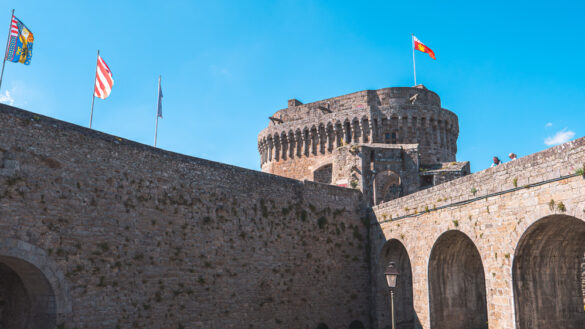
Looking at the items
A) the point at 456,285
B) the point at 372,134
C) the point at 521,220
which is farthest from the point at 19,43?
the point at 372,134

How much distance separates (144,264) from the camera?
13.8 m

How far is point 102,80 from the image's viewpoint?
1622cm

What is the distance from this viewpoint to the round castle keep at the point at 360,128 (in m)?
30.7

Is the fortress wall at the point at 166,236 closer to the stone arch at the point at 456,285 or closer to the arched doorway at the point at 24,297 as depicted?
the arched doorway at the point at 24,297

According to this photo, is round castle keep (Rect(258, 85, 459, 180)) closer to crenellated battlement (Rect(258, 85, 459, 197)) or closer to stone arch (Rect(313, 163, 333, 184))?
crenellated battlement (Rect(258, 85, 459, 197))

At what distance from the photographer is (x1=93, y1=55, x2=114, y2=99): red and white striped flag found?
16031mm

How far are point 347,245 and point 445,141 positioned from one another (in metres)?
14.7

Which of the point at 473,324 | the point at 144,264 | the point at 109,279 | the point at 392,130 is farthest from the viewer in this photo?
the point at 392,130

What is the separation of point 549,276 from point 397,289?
28.6 ft

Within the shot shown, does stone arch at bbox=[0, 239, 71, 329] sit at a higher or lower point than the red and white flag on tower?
lower

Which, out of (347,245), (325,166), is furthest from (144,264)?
(325,166)

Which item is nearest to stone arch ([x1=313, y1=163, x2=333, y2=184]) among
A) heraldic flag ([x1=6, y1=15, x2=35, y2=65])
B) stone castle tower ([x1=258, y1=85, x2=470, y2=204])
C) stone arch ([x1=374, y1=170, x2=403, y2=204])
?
stone castle tower ([x1=258, y1=85, x2=470, y2=204])

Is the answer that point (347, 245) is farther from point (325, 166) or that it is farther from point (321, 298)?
point (325, 166)

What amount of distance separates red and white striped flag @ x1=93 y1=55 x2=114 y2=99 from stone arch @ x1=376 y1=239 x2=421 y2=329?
44.3 feet
